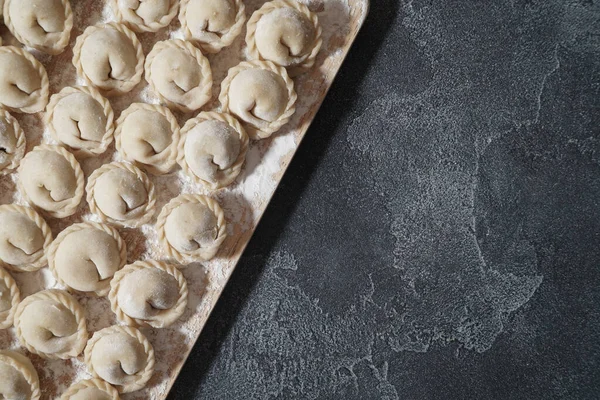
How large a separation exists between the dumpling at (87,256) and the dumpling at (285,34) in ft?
2.51

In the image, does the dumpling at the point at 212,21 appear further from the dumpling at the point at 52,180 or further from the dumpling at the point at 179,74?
the dumpling at the point at 52,180

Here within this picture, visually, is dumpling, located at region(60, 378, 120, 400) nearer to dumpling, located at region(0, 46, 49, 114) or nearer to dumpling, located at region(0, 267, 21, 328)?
dumpling, located at region(0, 267, 21, 328)

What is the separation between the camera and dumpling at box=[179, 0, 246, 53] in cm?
169

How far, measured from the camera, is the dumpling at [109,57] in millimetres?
1678

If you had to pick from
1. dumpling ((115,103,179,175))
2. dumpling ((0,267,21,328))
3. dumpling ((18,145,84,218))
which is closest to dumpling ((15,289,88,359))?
dumpling ((0,267,21,328))

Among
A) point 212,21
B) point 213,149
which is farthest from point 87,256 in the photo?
point 212,21

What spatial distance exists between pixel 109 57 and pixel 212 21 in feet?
1.13

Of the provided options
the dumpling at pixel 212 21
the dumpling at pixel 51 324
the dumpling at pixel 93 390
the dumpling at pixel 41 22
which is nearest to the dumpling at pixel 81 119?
the dumpling at pixel 41 22

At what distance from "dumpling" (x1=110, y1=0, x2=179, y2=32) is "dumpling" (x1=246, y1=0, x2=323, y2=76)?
26 centimetres

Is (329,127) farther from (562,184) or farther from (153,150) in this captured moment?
(562,184)

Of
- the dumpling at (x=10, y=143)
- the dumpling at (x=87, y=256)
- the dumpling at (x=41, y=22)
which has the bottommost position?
the dumpling at (x=87, y=256)

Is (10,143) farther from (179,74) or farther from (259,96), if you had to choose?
(259,96)

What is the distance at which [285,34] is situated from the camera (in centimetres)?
169

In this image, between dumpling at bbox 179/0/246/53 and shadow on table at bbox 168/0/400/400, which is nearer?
dumpling at bbox 179/0/246/53
